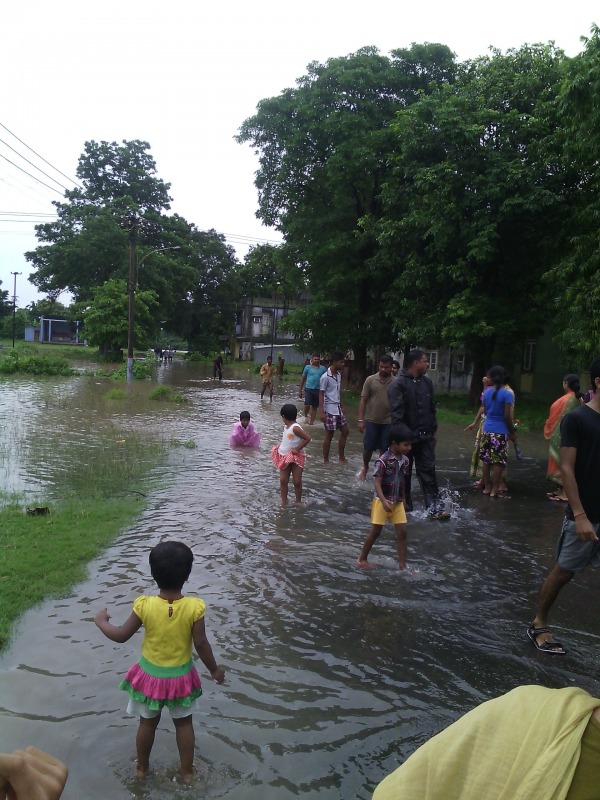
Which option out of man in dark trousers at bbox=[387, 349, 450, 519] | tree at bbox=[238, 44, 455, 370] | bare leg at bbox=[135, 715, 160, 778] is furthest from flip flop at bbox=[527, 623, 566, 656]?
tree at bbox=[238, 44, 455, 370]

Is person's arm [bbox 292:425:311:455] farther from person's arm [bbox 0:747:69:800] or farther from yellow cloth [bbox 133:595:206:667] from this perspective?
person's arm [bbox 0:747:69:800]

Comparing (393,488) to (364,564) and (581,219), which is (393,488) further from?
(581,219)

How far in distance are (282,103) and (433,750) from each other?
31.5 metres

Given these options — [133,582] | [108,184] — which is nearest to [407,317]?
[133,582]

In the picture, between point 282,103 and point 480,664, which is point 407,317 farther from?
point 480,664

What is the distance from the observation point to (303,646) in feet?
16.5

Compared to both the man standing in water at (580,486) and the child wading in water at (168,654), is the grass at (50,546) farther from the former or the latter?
the man standing in water at (580,486)

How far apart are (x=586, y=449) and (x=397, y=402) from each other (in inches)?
150

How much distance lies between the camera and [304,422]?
1936cm

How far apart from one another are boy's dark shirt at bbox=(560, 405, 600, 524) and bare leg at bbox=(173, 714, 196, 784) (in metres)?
2.98

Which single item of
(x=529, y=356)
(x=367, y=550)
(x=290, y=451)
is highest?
(x=529, y=356)

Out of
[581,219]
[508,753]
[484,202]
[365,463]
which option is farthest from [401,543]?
[484,202]

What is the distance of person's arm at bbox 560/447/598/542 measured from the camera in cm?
477

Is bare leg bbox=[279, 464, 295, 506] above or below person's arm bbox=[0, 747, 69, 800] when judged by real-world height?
below
